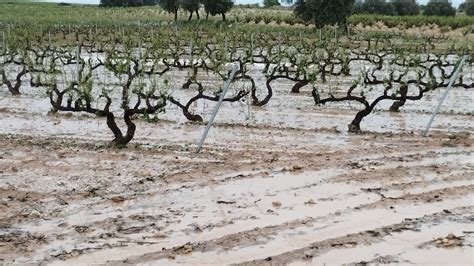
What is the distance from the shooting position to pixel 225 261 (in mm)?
5727

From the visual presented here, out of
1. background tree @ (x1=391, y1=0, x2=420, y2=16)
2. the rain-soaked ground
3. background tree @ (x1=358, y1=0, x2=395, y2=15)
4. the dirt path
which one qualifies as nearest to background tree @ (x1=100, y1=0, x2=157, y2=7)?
background tree @ (x1=358, y1=0, x2=395, y2=15)

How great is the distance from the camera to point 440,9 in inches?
2761

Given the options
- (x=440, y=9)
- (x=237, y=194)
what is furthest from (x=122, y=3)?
(x=237, y=194)

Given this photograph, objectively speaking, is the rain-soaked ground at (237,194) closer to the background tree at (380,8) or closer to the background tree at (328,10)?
the background tree at (328,10)

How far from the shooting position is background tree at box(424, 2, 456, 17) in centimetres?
6944

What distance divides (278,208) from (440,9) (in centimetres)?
6782

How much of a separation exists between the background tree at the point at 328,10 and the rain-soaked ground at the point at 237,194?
31614 mm

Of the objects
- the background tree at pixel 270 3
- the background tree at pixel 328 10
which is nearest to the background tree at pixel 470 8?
the background tree at pixel 270 3

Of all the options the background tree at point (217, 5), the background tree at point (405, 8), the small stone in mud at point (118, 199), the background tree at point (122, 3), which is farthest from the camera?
the background tree at point (122, 3)

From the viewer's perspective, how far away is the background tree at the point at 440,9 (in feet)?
228

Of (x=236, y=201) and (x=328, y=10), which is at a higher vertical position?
(x=328, y=10)

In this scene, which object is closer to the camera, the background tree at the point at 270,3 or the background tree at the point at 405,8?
the background tree at the point at 405,8

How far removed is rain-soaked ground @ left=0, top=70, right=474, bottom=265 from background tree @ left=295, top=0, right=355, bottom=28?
31.6 metres

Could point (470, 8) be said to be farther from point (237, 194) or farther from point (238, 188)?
point (237, 194)
